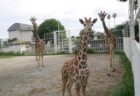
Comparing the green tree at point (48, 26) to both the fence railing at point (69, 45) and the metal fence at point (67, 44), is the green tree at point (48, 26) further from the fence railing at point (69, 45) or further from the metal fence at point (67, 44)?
the metal fence at point (67, 44)

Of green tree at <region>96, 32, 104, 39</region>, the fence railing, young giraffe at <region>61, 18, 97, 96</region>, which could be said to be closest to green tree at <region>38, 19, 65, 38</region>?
the fence railing

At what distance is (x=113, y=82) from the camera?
1027 centimetres

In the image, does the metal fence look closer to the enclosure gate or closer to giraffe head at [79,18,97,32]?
the enclosure gate

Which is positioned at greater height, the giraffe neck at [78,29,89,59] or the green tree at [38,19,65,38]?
the green tree at [38,19,65,38]

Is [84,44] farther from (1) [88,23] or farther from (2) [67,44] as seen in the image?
(2) [67,44]

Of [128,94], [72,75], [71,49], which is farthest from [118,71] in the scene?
[71,49]

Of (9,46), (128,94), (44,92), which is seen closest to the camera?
(128,94)

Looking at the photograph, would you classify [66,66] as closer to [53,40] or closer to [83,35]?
[83,35]

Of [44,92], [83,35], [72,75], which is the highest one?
[83,35]

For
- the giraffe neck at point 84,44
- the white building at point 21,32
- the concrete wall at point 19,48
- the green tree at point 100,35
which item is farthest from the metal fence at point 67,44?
the white building at point 21,32

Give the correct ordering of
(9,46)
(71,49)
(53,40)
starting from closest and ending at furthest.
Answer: (71,49) → (53,40) → (9,46)

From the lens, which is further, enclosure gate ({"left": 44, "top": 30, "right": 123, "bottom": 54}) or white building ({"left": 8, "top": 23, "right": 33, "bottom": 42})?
white building ({"left": 8, "top": 23, "right": 33, "bottom": 42})

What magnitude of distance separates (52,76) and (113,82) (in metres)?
2.75

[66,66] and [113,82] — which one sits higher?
[66,66]
